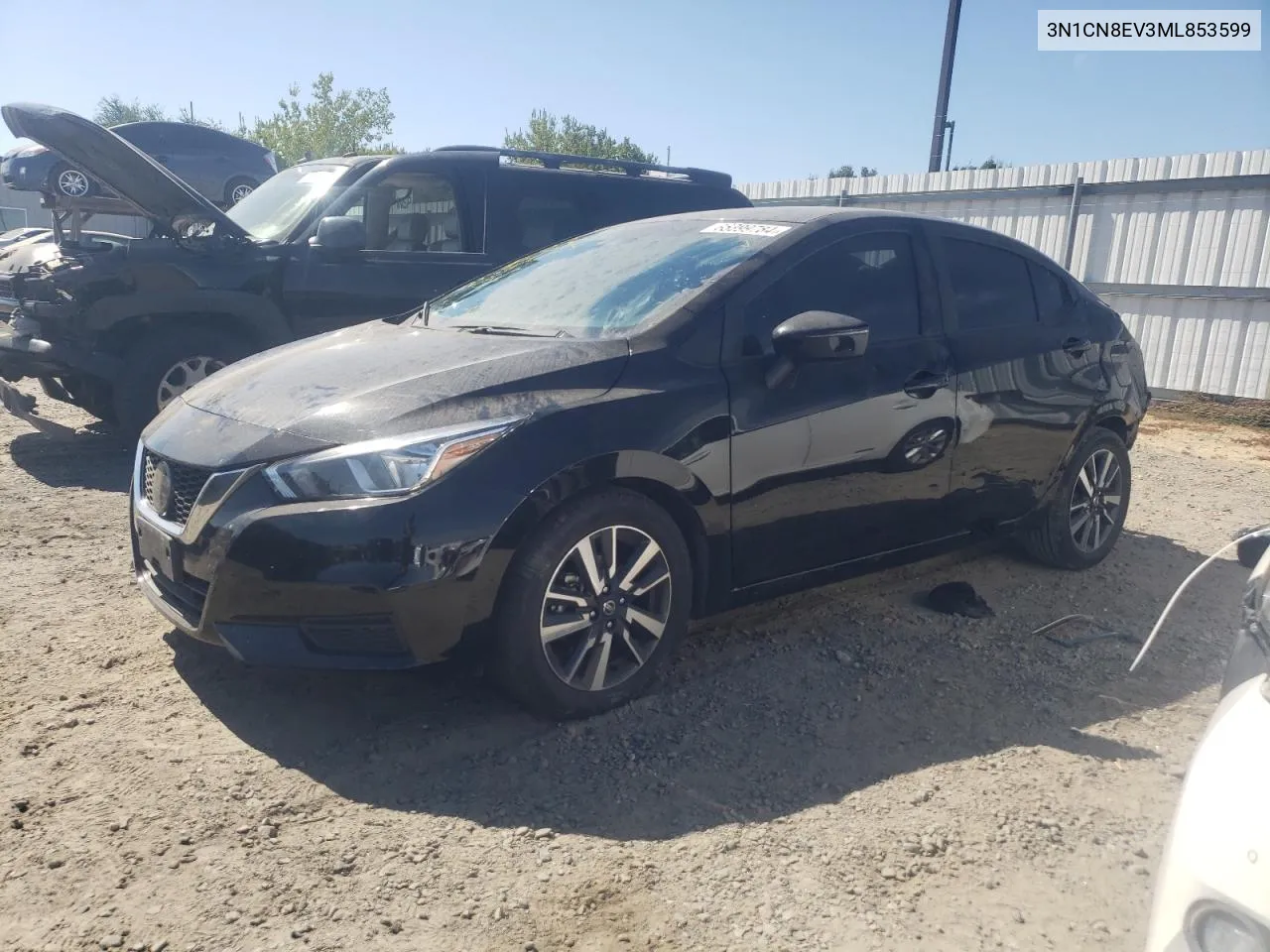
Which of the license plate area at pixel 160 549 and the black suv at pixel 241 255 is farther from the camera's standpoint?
the black suv at pixel 241 255

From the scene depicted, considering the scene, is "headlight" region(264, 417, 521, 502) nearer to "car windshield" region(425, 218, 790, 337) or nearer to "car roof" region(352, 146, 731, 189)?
"car windshield" region(425, 218, 790, 337)

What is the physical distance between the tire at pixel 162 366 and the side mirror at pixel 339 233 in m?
0.93

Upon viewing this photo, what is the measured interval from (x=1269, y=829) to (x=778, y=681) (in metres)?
2.37

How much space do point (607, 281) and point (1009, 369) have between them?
1.95 meters

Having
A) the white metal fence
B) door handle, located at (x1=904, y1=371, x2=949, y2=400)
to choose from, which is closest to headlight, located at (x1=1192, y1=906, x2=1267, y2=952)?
door handle, located at (x1=904, y1=371, x2=949, y2=400)

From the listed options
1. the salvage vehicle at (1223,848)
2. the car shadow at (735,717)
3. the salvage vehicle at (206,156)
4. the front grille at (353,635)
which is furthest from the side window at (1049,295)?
the salvage vehicle at (206,156)

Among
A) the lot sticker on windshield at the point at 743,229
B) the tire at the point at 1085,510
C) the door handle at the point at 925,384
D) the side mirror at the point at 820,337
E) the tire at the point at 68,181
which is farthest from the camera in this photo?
the tire at the point at 68,181

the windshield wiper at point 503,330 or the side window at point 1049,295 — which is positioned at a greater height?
the side window at point 1049,295

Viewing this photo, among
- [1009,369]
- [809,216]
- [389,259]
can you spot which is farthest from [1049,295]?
[389,259]

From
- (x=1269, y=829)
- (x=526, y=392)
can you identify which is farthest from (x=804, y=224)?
(x=1269, y=829)

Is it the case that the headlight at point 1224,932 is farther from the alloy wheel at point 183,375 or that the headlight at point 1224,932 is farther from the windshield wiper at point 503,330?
the alloy wheel at point 183,375

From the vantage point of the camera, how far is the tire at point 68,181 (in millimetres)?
6715

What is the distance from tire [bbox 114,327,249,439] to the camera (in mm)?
6527

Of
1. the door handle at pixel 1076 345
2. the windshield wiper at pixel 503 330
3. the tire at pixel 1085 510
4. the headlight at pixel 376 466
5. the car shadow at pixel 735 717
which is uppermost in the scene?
the windshield wiper at pixel 503 330
